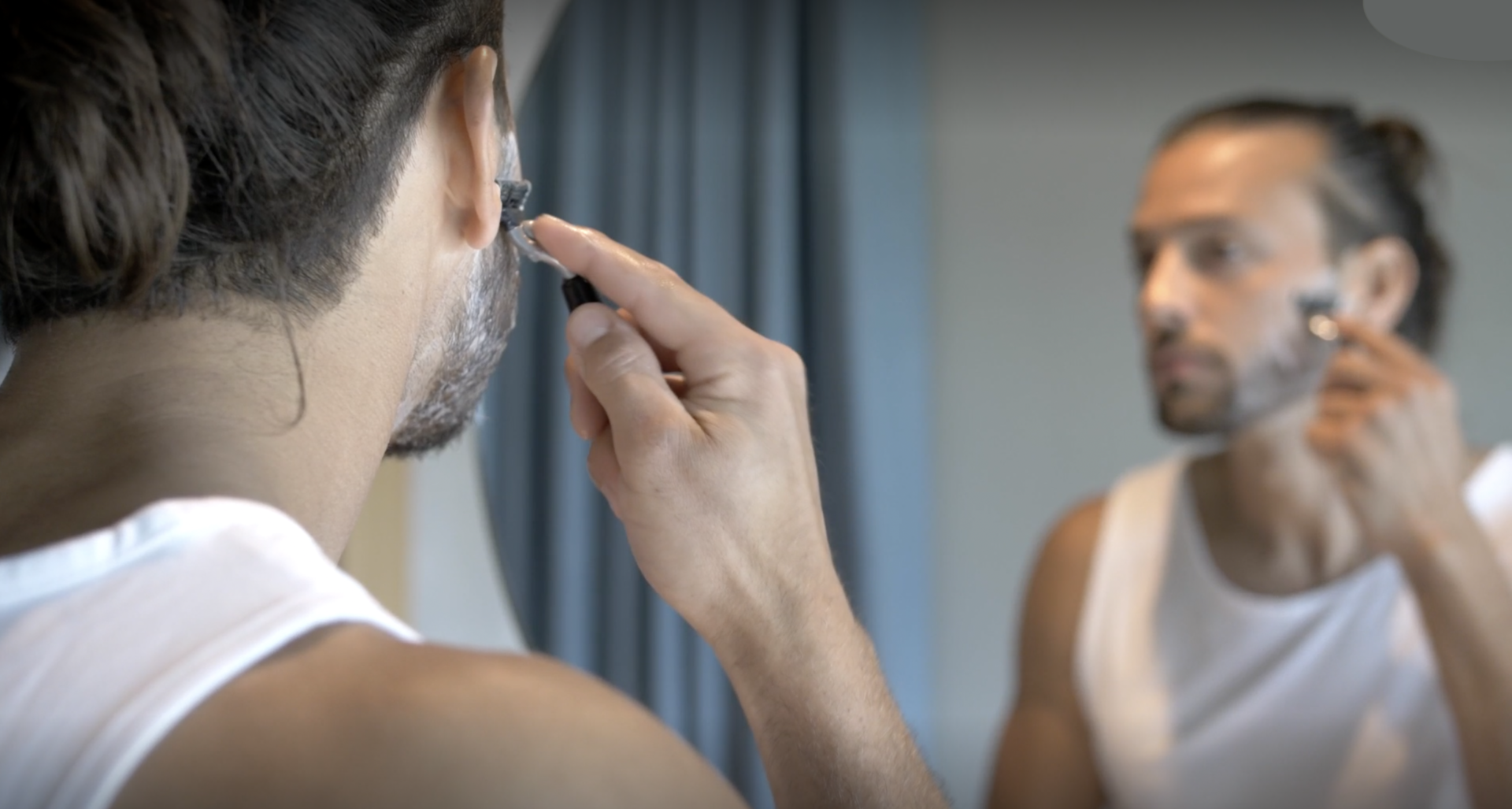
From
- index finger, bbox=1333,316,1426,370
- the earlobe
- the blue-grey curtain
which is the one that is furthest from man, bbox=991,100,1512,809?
the earlobe

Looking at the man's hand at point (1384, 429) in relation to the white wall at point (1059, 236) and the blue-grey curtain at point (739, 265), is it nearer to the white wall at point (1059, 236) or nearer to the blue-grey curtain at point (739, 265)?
the white wall at point (1059, 236)

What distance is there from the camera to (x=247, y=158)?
414 mm

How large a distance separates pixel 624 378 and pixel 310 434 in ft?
0.49

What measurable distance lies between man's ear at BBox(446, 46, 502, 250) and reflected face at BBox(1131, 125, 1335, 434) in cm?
54

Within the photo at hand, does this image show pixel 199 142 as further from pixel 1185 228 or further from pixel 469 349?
pixel 1185 228

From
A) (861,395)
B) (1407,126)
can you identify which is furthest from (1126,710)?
(1407,126)

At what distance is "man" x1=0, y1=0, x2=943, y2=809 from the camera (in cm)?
31

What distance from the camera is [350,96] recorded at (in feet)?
1.45

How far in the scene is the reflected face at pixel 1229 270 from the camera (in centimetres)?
84

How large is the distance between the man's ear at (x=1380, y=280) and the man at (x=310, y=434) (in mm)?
470

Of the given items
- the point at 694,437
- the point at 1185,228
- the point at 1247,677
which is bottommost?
the point at 1247,677

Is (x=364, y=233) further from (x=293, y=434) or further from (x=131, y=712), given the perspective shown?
(x=131, y=712)

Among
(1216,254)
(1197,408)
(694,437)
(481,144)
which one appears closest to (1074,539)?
(1197,408)

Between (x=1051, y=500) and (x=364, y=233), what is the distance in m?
0.58
